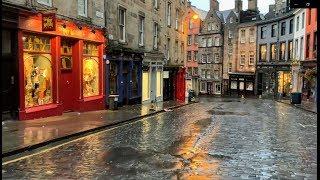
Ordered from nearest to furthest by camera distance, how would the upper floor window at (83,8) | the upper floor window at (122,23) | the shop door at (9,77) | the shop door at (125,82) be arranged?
1. the shop door at (9,77)
2. the upper floor window at (83,8)
3. the upper floor window at (122,23)
4. the shop door at (125,82)

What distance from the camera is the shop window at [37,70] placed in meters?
17.0

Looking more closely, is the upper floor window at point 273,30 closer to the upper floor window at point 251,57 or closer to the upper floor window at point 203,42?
the upper floor window at point 251,57

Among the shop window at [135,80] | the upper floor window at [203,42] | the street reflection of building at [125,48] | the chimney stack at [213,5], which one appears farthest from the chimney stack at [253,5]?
the shop window at [135,80]

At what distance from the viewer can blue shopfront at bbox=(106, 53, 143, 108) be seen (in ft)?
84.1

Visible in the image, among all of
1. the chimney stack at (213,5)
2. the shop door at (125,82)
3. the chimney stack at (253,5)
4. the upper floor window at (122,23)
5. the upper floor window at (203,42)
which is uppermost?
the chimney stack at (213,5)

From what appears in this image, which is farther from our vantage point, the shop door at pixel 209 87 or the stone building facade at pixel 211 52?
the shop door at pixel 209 87

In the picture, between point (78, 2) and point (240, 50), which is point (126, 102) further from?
point (240, 50)

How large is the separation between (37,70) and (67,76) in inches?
125

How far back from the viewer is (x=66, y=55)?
2059cm

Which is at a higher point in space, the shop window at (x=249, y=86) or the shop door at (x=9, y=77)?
the shop door at (x=9, y=77)

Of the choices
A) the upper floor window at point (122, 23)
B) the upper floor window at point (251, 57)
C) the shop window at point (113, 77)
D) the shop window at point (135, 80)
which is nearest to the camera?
the shop window at point (113, 77)

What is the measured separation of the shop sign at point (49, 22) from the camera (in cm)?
1694

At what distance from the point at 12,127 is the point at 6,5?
4.27 m

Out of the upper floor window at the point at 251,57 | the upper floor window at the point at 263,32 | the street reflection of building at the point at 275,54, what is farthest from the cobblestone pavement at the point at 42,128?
the upper floor window at the point at 251,57
